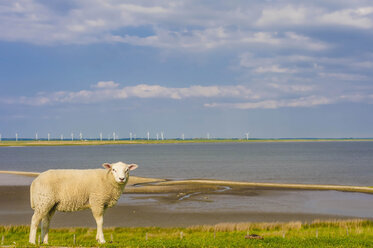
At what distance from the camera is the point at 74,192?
16156 millimetres

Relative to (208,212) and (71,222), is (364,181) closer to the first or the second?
(208,212)

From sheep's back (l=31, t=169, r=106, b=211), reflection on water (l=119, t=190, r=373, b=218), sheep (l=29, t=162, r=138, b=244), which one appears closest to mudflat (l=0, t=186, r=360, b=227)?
reflection on water (l=119, t=190, r=373, b=218)

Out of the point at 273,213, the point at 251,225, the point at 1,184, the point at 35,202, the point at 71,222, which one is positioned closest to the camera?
the point at 35,202

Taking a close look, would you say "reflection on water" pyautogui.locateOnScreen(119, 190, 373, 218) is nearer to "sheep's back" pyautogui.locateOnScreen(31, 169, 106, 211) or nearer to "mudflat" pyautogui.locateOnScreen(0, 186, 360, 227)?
"mudflat" pyautogui.locateOnScreen(0, 186, 360, 227)

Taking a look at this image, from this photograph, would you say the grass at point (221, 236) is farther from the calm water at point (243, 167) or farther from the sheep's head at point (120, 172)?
the calm water at point (243, 167)

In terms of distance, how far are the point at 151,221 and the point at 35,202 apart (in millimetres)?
15770

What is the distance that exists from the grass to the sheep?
126 cm

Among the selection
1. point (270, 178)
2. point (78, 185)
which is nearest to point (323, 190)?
point (270, 178)

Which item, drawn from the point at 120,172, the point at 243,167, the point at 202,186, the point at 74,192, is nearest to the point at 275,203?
the point at 202,186

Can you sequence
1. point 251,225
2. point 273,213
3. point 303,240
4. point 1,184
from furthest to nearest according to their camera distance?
1. point 1,184
2. point 273,213
3. point 251,225
4. point 303,240

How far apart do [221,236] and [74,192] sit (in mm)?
9185

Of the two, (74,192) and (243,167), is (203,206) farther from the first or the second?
(243,167)

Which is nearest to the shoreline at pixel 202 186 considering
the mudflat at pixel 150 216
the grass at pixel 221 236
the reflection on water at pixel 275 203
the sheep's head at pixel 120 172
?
the reflection on water at pixel 275 203

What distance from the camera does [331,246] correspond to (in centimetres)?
1612
